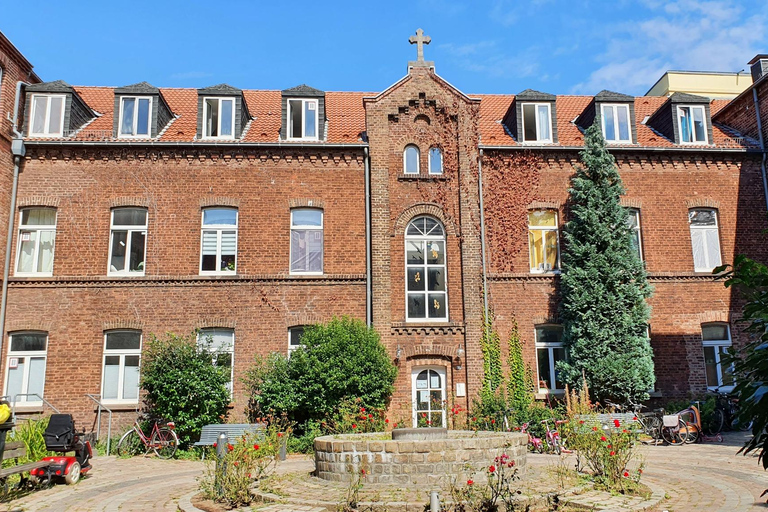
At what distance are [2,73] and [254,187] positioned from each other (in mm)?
7905

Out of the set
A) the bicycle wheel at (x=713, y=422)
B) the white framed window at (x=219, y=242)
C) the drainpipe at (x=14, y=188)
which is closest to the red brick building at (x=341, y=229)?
the white framed window at (x=219, y=242)

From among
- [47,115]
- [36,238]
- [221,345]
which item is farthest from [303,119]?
[36,238]

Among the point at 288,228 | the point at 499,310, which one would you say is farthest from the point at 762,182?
the point at 288,228

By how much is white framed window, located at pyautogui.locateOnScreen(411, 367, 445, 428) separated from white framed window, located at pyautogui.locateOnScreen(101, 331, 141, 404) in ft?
25.6

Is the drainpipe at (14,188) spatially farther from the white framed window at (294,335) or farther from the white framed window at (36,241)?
the white framed window at (294,335)

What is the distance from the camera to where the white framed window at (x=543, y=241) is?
64.3 feet

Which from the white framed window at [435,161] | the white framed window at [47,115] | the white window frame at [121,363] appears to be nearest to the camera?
the white window frame at [121,363]

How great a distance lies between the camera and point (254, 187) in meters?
19.1

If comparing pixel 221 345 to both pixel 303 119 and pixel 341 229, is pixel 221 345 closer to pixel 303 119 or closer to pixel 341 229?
pixel 341 229

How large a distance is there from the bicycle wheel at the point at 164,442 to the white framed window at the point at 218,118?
8.79 meters

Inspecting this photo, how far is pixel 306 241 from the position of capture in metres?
19.1

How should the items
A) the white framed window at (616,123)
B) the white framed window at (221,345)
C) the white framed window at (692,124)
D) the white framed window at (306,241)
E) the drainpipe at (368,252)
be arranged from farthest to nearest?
the white framed window at (692,124) < the white framed window at (616,123) < the white framed window at (306,241) < the drainpipe at (368,252) < the white framed window at (221,345)

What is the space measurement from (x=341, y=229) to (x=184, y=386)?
622cm

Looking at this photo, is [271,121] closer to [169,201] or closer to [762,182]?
[169,201]
